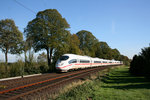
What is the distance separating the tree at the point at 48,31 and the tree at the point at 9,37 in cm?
638

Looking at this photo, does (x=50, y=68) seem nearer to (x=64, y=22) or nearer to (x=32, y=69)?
(x=32, y=69)

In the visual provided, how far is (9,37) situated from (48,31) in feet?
39.0

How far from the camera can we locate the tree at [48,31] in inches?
1074

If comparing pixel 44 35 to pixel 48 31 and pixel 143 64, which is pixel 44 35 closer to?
pixel 48 31

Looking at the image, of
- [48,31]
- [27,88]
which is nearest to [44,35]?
[48,31]

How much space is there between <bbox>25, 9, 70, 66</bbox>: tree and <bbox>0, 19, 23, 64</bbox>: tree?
20.9 feet

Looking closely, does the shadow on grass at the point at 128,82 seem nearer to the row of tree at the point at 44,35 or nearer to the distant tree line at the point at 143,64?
the distant tree line at the point at 143,64

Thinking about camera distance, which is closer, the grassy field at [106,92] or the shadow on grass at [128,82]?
the grassy field at [106,92]

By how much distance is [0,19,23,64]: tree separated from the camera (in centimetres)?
3188

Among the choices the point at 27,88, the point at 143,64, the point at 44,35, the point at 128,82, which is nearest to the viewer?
the point at 27,88

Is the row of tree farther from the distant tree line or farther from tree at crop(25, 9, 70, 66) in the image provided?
the distant tree line

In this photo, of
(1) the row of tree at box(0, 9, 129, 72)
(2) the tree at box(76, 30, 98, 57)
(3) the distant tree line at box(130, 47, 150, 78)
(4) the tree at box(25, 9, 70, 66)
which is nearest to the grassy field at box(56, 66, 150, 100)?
(3) the distant tree line at box(130, 47, 150, 78)

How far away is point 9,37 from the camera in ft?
107

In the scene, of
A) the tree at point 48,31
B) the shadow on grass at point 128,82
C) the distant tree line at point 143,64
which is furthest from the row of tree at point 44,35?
the distant tree line at point 143,64
